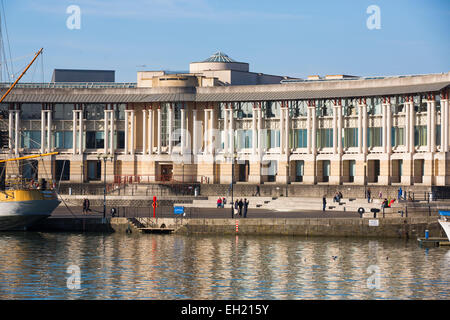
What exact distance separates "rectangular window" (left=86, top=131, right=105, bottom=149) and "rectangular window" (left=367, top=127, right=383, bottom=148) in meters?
37.4

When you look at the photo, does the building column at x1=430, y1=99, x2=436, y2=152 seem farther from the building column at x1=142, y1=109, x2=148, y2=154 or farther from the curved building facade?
the building column at x1=142, y1=109, x2=148, y2=154

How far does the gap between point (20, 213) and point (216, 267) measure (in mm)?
30521

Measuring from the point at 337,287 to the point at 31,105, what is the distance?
81.8 meters

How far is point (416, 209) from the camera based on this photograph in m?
86.6

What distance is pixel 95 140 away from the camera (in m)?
130

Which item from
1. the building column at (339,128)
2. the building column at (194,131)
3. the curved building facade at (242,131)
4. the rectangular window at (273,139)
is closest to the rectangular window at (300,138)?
the curved building facade at (242,131)

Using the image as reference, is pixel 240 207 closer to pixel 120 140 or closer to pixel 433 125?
pixel 433 125

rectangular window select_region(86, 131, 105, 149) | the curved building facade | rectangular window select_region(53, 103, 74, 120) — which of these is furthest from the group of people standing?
rectangular window select_region(53, 103, 74, 120)

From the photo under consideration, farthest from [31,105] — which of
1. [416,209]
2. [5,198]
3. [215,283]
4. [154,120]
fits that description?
[215,283]

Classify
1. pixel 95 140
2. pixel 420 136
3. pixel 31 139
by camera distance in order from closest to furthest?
pixel 420 136
pixel 31 139
pixel 95 140

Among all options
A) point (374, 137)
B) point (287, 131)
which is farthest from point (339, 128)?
point (287, 131)

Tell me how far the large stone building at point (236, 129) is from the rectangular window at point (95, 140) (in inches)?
5.5

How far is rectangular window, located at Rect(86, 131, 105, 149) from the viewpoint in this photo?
130000 millimetres

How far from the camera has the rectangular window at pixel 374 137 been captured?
378ft
